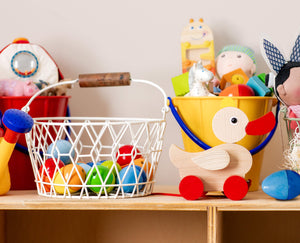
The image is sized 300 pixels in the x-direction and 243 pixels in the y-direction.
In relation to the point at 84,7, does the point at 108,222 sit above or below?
below

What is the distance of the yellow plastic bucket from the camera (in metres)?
1.10

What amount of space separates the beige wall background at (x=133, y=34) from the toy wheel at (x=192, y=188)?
38 cm

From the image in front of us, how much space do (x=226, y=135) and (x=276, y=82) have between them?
0.19 m

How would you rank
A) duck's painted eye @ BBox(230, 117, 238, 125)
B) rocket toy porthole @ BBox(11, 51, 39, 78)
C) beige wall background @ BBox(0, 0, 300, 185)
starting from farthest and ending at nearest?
1. beige wall background @ BBox(0, 0, 300, 185)
2. rocket toy porthole @ BBox(11, 51, 39, 78)
3. duck's painted eye @ BBox(230, 117, 238, 125)

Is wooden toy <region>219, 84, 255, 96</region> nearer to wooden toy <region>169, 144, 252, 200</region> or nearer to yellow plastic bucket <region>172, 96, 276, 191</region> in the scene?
yellow plastic bucket <region>172, 96, 276, 191</region>

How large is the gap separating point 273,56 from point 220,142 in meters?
0.23

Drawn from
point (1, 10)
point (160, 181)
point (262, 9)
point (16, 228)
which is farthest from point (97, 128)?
point (262, 9)

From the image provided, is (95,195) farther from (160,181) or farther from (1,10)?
(1,10)

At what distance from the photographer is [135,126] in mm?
1409

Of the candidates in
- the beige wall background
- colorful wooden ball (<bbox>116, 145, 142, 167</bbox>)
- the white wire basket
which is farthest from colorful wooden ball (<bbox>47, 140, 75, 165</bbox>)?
the beige wall background

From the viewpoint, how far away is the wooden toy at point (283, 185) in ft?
3.18

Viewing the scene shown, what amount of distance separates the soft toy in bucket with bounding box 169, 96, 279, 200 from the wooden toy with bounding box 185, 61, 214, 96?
1.3 inches

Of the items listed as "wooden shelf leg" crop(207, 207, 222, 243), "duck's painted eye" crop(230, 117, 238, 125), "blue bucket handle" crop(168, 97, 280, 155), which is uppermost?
"duck's painted eye" crop(230, 117, 238, 125)

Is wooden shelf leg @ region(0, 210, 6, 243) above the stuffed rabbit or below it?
below
